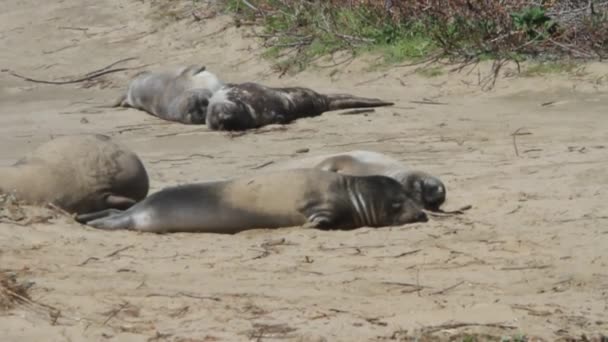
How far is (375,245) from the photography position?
6742mm

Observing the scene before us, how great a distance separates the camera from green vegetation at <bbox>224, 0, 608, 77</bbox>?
1228 centimetres

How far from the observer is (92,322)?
4953 millimetres

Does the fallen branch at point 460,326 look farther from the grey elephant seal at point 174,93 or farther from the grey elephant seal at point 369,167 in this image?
the grey elephant seal at point 174,93

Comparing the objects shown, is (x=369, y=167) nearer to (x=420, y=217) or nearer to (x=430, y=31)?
(x=420, y=217)

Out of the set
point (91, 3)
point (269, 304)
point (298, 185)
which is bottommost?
point (91, 3)

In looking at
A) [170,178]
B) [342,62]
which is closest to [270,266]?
[170,178]

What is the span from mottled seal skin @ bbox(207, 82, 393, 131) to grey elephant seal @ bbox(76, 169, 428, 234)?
392 centimetres

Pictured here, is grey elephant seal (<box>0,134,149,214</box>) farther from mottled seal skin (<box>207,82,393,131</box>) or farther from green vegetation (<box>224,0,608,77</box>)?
green vegetation (<box>224,0,608,77</box>)

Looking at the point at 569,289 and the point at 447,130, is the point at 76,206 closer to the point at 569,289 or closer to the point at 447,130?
the point at 569,289

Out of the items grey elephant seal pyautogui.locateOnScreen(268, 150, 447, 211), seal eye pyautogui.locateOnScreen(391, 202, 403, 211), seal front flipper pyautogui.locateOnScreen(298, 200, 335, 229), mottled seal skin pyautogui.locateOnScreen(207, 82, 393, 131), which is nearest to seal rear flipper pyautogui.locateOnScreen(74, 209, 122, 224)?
seal front flipper pyautogui.locateOnScreen(298, 200, 335, 229)

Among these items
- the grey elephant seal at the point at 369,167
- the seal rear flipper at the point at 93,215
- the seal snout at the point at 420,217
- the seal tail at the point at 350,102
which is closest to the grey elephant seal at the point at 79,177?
the seal rear flipper at the point at 93,215

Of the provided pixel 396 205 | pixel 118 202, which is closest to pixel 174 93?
pixel 118 202

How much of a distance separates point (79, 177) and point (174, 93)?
16.4 feet

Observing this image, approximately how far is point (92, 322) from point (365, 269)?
1.58 m
